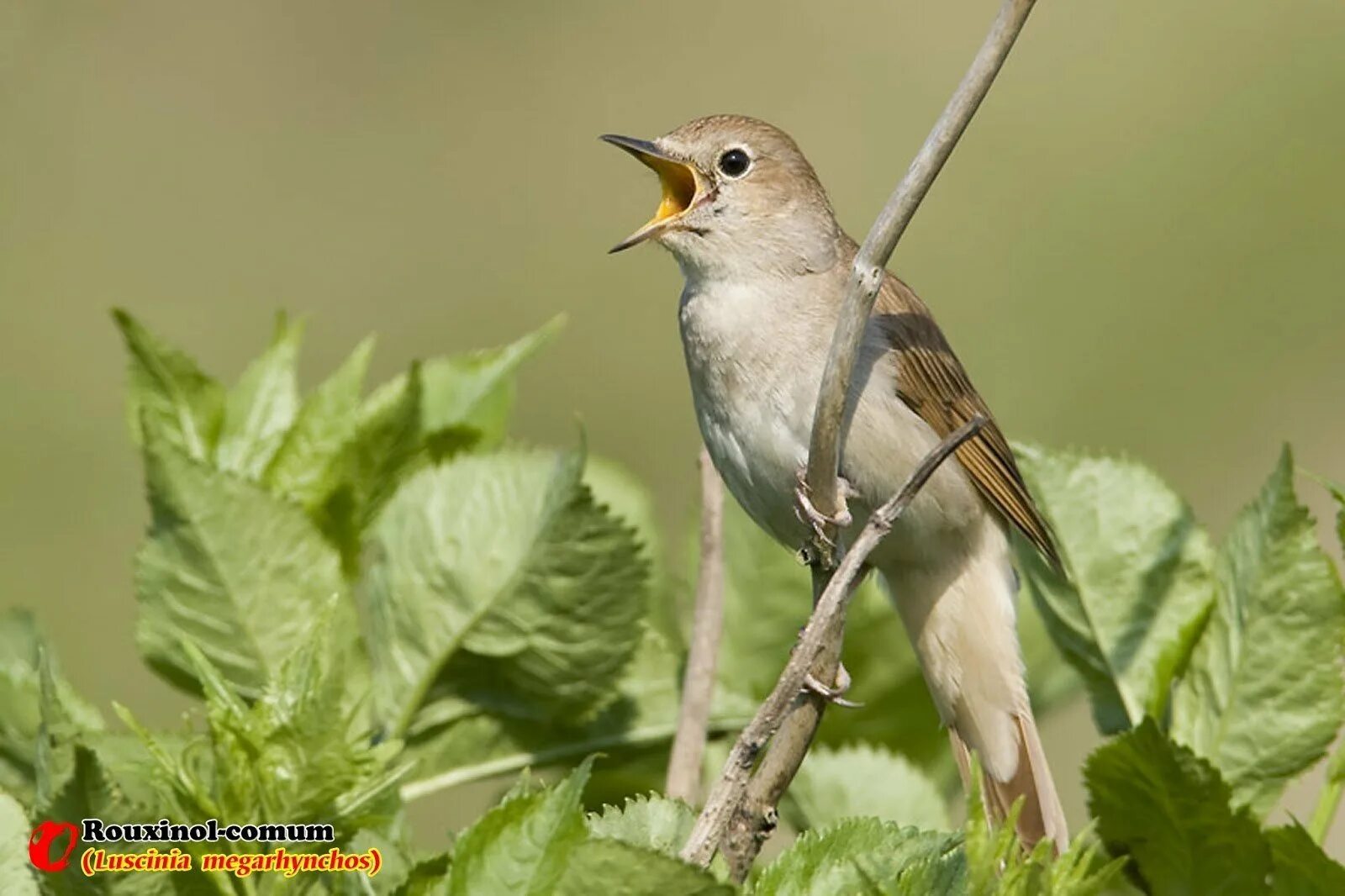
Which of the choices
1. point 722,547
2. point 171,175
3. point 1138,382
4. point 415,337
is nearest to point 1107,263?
point 1138,382

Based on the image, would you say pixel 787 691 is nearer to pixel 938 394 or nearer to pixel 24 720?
pixel 24 720

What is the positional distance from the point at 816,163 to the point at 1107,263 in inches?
53.9

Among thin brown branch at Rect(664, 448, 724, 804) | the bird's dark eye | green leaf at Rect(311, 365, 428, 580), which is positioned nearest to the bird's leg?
thin brown branch at Rect(664, 448, 724, 804)

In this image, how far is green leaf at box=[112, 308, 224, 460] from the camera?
7.94 feet

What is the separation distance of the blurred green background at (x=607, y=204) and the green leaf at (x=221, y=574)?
175 inches

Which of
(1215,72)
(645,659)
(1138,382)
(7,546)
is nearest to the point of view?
(645,659)

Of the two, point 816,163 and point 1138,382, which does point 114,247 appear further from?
point 1138,382

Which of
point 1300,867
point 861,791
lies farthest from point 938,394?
point 1300,867

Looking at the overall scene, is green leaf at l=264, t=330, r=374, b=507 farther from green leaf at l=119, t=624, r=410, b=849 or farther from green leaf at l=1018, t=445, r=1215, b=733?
green leaf at l=1018, t=445, r=1215, b=733

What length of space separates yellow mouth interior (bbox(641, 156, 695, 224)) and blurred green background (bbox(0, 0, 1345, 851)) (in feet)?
10.6

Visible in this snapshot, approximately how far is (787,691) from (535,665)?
0.51m

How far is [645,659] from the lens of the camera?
2.40m

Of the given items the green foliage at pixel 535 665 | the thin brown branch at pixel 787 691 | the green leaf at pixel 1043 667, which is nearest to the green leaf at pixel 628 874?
the green foliage at pixel 535 665

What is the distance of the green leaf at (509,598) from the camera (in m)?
2.17
